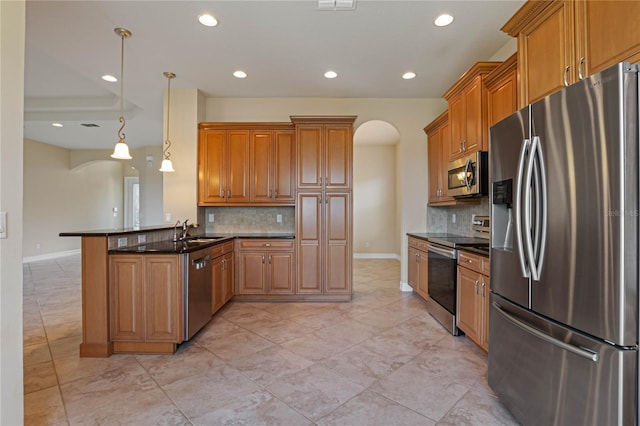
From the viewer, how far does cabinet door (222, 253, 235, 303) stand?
3711mm

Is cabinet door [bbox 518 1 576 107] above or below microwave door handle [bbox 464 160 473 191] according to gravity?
above

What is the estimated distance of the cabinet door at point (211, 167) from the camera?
439cm

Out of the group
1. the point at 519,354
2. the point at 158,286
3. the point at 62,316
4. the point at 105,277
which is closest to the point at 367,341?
the point at 519,354

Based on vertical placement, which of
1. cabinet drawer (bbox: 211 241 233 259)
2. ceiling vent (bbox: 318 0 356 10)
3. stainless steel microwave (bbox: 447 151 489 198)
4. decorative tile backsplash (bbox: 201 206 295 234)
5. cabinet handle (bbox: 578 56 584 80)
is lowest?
cabinet drawer (bbox: 211 241 233 259)

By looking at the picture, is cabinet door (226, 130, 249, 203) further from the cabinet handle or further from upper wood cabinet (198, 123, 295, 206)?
the cabinet handle

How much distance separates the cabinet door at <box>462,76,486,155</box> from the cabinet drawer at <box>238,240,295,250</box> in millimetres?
2463

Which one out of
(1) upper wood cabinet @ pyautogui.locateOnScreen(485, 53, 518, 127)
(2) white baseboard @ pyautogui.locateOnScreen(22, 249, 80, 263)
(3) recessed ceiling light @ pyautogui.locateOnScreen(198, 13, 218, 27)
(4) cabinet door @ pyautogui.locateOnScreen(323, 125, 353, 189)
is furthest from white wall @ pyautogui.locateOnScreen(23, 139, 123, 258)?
(1) upper wood cabinet @ pyautogui.locateOnScreen(485, 53, 518, 127)

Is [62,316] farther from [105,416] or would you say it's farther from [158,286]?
[105,416]

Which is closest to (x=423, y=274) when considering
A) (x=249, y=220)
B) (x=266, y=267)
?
(x=266, y=267)

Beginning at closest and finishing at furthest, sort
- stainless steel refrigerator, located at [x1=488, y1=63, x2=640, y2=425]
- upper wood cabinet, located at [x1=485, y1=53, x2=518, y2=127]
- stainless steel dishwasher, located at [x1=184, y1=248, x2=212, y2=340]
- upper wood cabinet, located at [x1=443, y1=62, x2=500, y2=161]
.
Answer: stainless steel refrigerator, located at [x1=488, y1=63, x2=640, y2=425] < upper wood cabinet, located at [x1=485, y1=53, x2=518, y2=127] < stainless steel dishwasher, located at [x1=184, y1=248, x2=212, y2=340] < upper wood cabinet, located at [x1=443, y1=62, x2=500, y2=161]

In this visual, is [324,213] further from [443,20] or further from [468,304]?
[443,20]

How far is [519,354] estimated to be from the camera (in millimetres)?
1663

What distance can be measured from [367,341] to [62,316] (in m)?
3.61

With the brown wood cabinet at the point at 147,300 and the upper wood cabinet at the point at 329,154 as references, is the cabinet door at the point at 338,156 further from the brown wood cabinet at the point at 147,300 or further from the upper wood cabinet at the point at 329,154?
the brown wood cabinet at the point at 147,300
